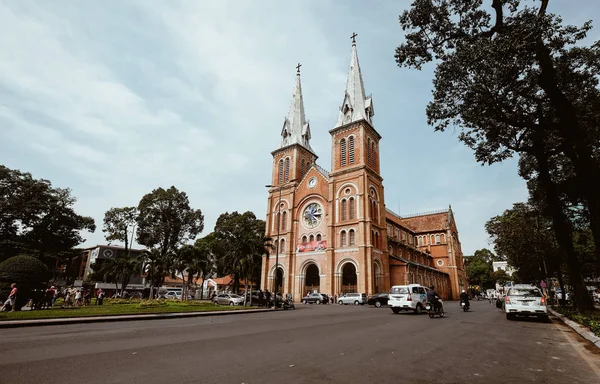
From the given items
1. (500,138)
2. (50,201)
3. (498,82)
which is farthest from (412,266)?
(50,201)

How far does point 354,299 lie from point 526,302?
19.7 meters

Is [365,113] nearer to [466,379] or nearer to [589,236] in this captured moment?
[589,236]

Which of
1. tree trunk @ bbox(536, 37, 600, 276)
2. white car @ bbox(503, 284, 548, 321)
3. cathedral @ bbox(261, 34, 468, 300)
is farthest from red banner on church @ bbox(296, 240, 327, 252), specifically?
tree trunk @ bbox(536, 37, 600, 276)

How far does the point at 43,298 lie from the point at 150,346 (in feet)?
50.6

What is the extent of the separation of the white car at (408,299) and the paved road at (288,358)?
9.54 meters

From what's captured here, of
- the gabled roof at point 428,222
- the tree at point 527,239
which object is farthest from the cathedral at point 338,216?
the gabled roof at point 428,222

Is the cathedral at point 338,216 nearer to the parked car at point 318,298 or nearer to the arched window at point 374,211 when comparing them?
the arched window at point 374,211

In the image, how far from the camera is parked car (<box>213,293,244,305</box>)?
2996cm

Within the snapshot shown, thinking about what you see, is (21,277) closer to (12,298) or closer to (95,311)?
(12,298)

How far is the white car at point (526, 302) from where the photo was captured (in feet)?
47.2

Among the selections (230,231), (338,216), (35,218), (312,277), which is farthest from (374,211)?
(35,218)

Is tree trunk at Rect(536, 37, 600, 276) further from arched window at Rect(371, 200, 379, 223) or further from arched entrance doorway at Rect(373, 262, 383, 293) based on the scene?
arched window at Rect(371, 200, 379, 223)

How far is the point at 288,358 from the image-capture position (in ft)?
20.4

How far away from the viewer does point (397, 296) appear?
19.4 metres
